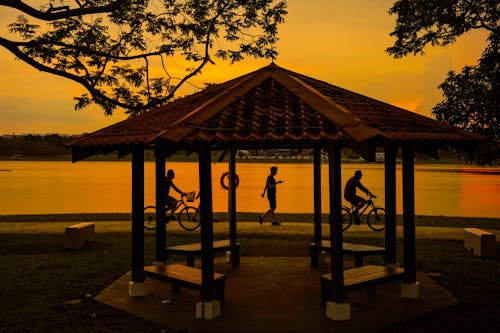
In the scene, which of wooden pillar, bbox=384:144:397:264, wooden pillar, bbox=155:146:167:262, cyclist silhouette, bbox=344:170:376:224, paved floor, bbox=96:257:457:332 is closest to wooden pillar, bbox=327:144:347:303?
paved floor, bbox=96:257:457:332

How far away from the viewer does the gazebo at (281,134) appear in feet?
21.8

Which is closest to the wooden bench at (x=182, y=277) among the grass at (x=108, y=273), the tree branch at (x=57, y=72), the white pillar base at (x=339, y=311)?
the grass at (x=108, y=273)

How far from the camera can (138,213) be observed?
8688mm

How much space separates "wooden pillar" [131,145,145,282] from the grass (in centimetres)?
87

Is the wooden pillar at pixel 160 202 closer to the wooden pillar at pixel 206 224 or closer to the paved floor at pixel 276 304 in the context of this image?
the paved floor at pixel 276 304

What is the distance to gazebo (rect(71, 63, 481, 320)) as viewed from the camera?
6645 millimetres

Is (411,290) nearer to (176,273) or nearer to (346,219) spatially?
(176,273)

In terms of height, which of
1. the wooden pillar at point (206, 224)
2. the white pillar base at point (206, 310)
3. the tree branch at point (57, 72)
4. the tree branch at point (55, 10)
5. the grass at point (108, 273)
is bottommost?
the grass at point (108, 273)

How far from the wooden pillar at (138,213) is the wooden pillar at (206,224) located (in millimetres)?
1591

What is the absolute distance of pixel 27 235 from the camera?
16578mm

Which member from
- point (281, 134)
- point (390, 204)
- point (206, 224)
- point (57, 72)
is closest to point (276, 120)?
point (281, 134)

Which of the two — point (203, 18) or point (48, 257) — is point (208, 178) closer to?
point (48, 257)

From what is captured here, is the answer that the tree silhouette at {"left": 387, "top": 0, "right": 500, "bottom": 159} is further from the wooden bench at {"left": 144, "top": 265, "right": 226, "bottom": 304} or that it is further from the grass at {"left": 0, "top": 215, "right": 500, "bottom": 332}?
the wooden bench at {"left": 144, "top": 265, "right": 226, "bottom": 304}

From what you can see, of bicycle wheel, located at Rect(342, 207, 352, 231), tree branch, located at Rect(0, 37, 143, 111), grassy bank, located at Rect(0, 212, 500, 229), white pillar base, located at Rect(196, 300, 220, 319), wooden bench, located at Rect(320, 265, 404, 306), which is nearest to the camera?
white pillar base, located at Rect(196, 300, 220, 319)
